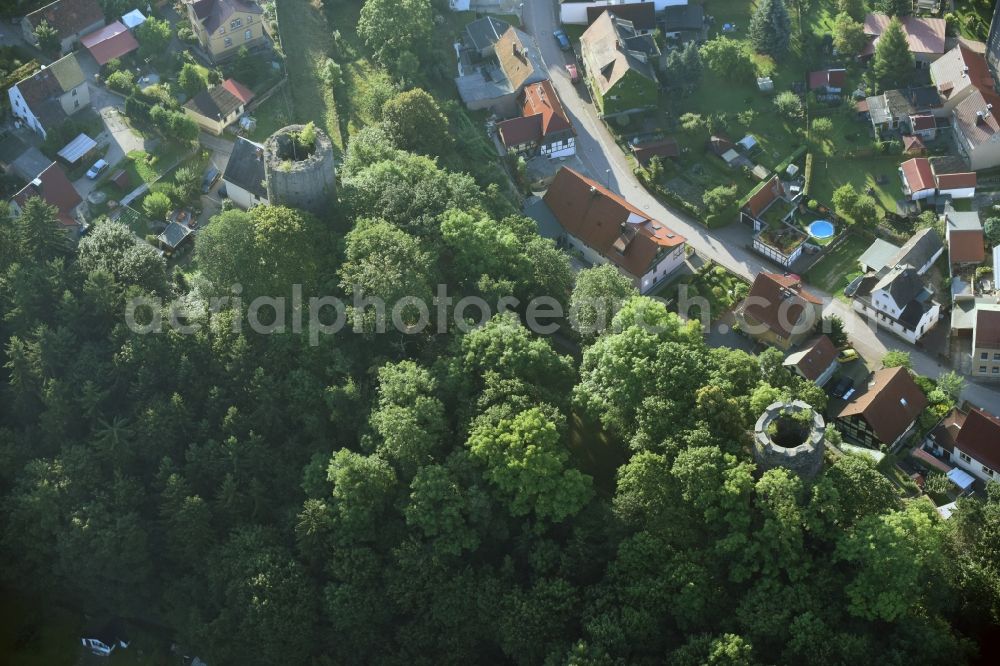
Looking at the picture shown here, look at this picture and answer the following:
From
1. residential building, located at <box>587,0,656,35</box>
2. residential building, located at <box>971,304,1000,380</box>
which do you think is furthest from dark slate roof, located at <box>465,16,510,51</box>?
residential building, located at <box>971,304,1000,380</box>

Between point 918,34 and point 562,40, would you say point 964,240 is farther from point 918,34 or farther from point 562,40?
point 562,40

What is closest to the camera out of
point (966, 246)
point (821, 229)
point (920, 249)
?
point (920, 249)

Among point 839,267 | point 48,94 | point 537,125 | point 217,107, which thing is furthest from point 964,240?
point 48,94

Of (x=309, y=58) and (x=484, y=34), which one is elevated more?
(x=309, y=58)

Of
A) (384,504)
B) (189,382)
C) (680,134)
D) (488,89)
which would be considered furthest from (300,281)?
(680,134)

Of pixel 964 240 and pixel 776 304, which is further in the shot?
pixel 964 240

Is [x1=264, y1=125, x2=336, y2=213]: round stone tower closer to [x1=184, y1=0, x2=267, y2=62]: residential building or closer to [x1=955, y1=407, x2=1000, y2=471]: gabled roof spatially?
[x1=184, y1=0, x2=267, y2=62]: residential building

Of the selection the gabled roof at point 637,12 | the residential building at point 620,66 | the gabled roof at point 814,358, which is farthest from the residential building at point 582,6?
the gabled roof at point 814,358

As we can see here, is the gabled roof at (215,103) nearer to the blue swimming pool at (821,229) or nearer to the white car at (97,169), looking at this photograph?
the white car at (97,169)

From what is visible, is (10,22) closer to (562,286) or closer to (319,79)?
(319,79)
